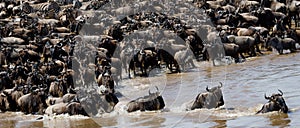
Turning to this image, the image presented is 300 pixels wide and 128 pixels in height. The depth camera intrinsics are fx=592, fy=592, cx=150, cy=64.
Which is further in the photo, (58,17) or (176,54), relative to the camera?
(58,17)

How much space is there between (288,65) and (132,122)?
9.81m

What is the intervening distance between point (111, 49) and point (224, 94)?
31.5ft

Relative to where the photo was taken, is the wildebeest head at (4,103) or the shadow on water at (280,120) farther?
the wildebeest head at (4,103)

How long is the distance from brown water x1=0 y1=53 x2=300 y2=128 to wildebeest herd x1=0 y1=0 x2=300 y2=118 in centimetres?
45

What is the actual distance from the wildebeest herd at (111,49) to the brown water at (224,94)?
1.46ft

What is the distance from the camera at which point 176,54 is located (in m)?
26.3

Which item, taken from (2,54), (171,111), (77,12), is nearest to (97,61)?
(2,54)

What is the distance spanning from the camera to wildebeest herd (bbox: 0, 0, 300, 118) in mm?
19344

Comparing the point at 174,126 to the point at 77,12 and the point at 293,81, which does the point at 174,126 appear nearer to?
the point at 293,81

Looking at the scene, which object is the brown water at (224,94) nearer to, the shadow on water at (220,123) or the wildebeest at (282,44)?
the shadow on water at (220,123)

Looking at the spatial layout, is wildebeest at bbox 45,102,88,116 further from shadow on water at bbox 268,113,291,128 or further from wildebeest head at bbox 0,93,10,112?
shadow on water at bbox 268,113,291,128

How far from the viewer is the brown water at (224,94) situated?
1664cm

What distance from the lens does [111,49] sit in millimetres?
28531

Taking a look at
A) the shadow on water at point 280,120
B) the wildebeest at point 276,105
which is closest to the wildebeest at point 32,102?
the wildebeest at point 276,105
